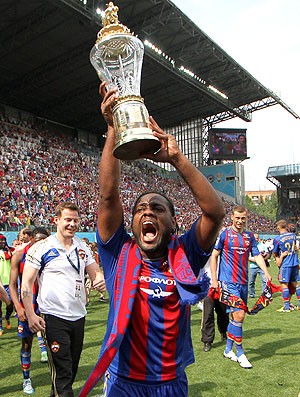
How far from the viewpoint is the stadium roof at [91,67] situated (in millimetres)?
20281

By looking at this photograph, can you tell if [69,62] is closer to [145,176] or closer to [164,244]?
[145,176]

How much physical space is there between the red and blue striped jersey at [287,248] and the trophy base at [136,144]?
8.24 meters

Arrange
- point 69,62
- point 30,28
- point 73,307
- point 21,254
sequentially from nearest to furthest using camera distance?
point 73,307
point 21,254
point 30,28
point 69,62

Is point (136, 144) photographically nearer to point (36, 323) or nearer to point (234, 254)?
point (36, 323)

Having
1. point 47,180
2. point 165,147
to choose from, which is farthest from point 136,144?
point 47,180

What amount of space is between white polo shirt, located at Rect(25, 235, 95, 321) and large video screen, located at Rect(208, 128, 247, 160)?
40353 mm

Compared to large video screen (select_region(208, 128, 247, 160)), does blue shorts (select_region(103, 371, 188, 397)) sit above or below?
below

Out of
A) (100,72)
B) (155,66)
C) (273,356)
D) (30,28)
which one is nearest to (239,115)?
(155,66)

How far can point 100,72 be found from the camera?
104 inches

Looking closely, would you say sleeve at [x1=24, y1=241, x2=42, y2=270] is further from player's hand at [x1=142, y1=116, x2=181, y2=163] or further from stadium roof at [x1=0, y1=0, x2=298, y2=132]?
stadium roof at [x1=0, y1=0, x2=298, y2=132]

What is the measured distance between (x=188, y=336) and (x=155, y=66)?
82.5 ft

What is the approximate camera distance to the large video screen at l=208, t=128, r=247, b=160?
144 feet

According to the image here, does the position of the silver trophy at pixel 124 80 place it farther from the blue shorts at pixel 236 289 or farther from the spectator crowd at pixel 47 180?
the spectator crowd at pixel 47 180

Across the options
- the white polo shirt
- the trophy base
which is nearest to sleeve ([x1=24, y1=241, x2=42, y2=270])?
the white polo shirt
